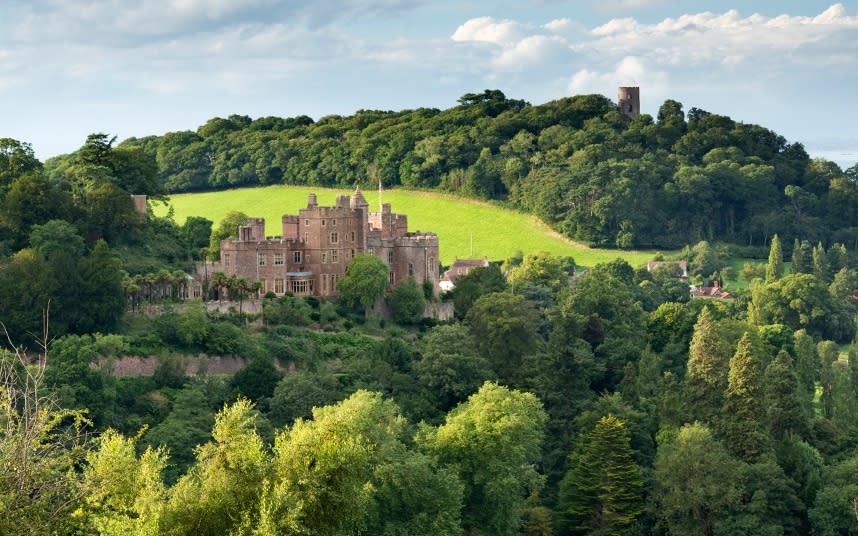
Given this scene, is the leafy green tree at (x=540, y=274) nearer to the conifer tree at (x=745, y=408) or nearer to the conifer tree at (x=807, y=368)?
the conifer tree at (x=807, y=368)

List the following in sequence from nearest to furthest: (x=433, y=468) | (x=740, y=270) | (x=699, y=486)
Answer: (x=433, y=468)
(x=699, y=486)
(x=740, y=270)

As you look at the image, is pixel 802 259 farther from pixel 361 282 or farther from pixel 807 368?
pixel 361 282

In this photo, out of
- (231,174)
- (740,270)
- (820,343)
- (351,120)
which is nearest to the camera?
(820,343)

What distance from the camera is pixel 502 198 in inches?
5595

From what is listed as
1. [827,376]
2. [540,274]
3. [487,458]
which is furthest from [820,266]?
[487,458]

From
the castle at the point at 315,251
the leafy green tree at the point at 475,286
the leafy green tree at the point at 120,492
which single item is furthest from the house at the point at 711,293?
the leafy green tree at the point at 120,492

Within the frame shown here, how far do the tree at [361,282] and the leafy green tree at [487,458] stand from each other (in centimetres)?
1941

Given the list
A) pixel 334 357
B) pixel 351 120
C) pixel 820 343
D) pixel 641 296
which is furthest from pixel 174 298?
pixel 351 120

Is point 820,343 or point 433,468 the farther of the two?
point 820,343

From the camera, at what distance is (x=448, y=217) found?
135000 mm

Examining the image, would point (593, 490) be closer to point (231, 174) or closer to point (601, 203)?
point (601, 203)

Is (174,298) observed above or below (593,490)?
above

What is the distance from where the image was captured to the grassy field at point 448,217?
128 meters

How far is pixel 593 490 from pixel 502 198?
7521cm
